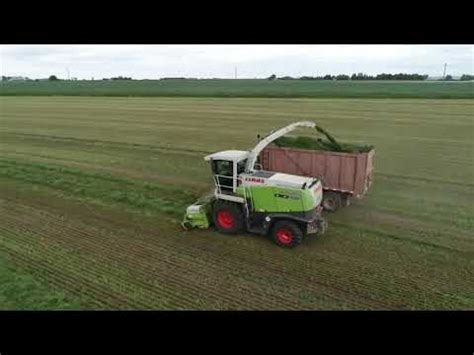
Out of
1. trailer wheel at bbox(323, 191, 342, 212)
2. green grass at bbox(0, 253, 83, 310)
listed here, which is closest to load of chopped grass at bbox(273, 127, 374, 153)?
trailer wheel at bbox(323, 191, 342, 212)

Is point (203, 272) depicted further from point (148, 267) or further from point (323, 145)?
point (323, 145)

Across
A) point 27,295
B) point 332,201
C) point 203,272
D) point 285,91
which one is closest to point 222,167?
point 203,272

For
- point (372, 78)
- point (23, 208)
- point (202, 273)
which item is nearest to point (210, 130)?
point (23, 208)

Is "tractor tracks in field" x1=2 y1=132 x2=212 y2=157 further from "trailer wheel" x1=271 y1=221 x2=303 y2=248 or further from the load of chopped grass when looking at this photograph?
"trailer wheel" x1=271 y1=221 x2=303 y2=248

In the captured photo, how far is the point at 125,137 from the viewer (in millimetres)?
23109

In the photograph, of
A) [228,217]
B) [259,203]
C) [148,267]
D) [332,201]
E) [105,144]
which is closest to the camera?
[148,267]

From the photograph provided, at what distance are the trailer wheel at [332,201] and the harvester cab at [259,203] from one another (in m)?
1.93

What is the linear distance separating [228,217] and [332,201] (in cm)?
330

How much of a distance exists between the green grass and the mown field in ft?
0.30

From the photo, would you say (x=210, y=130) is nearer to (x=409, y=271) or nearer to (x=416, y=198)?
(x=416, y=198)

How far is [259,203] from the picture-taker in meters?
8.95

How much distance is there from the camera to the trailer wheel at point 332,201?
35.9ft

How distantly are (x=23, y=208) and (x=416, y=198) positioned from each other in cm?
1144

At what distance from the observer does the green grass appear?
21.5ft
